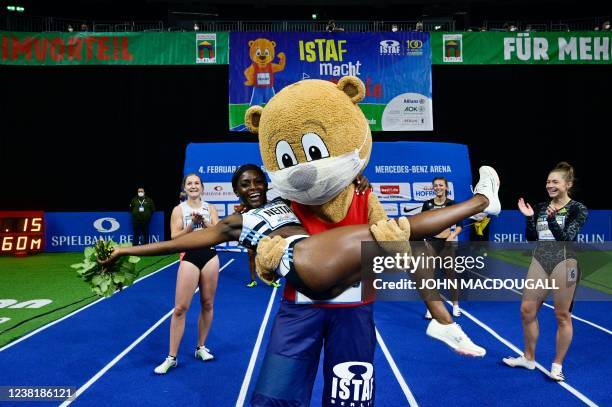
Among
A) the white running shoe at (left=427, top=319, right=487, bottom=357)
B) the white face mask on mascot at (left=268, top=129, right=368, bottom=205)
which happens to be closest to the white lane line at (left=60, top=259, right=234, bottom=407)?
the white face mask on mascot at (left=268, top=129, right=368, bottom=205)

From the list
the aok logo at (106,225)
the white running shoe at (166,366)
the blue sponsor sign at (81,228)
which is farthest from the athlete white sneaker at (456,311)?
the aok logo at (106,225)

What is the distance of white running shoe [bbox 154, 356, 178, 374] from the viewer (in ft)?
13.2

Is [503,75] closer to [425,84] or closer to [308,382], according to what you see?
[425,84]

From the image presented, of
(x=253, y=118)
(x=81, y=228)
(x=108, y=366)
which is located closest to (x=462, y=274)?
(x=253, y=118)

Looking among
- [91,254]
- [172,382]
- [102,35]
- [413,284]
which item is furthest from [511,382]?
[102,35]

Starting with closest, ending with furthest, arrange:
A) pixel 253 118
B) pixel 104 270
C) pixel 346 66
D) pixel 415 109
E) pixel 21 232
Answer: pixel 253 118 → pixel 104 270 → pixel 346 66 → pixel 415 109 → pixel 21 232

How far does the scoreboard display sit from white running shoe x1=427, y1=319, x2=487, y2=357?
12.4m

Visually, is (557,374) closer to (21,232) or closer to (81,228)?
(81,228)

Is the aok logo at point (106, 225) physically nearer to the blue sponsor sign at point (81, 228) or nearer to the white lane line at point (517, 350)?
the blue sponsor sign at point (81, 228)

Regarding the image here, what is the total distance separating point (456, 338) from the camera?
1803mm

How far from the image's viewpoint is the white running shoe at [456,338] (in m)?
1.76

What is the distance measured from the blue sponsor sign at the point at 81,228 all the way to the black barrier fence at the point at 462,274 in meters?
9.09

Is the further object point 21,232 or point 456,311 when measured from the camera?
point 21,232

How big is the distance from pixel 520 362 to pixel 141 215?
10205 millimetres
